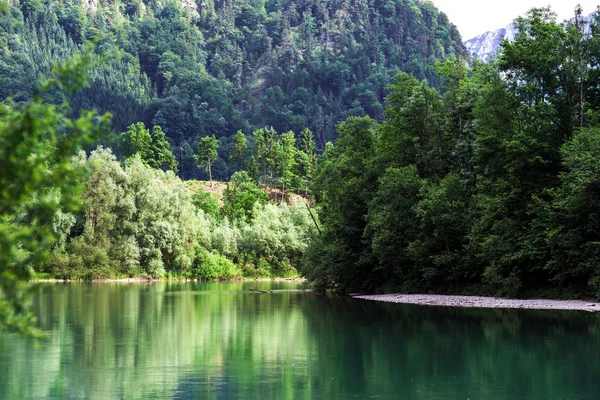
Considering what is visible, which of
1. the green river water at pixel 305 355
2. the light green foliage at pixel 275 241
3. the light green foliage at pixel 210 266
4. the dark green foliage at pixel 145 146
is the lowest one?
the green river water at pixel 305 355

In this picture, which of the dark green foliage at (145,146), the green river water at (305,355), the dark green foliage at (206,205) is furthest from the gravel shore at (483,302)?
the dark green foliage at (145,146)

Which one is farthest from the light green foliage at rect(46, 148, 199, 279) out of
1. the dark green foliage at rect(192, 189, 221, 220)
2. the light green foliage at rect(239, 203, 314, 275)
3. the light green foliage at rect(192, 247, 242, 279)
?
the dark green foliage at rect(192, 189, 221, 220)

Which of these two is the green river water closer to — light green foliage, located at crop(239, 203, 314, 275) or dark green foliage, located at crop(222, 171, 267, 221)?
light green foliage, located at crop(239, 203, 314, 275)

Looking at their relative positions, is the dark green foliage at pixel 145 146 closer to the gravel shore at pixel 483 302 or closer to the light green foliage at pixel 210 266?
the light green foliage at pixel 210 266

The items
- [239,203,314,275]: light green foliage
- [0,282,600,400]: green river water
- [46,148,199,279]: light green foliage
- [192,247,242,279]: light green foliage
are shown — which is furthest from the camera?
[239,203,314,275]: light green foliage

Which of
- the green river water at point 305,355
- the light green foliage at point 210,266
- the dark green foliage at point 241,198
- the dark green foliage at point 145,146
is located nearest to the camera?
the green river water at point 305,355

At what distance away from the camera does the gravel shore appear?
46406 millimetres

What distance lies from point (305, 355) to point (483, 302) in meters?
26.4

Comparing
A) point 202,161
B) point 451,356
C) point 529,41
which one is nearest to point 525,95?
point 529,41

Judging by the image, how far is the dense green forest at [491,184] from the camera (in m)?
49.2

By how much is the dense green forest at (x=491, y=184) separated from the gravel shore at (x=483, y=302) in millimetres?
1430

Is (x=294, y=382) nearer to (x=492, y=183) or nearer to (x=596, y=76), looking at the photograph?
(x=492, y=183)

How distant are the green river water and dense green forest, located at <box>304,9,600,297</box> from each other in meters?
6.83

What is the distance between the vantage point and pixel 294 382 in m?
23.6
